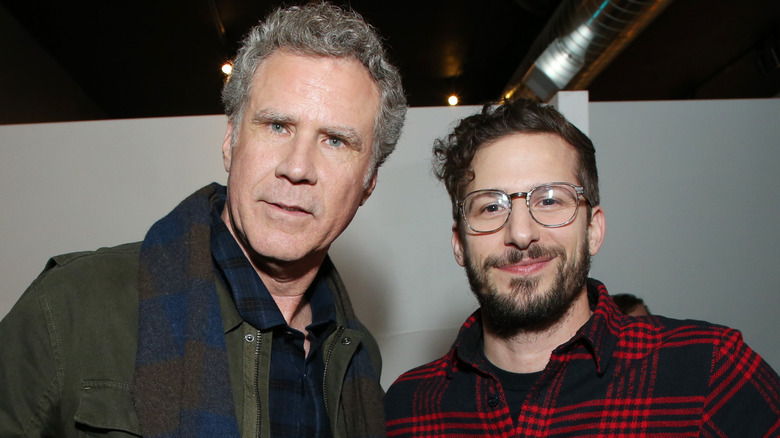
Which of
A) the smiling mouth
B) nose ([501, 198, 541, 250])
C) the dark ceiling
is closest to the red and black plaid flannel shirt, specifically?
nose ([501, 198, 541, 250])

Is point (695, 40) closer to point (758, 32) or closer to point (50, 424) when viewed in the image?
point (758, 32)

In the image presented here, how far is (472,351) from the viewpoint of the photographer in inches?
73.7

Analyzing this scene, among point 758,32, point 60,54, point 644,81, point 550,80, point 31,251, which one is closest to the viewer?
point 31,251

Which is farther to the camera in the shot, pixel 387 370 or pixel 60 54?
pixel 60 54

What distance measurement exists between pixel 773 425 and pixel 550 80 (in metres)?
3.34

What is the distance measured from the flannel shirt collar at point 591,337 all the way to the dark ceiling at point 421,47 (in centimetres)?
309

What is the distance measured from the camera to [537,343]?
1762mm

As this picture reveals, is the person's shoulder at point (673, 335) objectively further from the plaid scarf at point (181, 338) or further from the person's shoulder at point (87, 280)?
the person's shoulder at point (87, 280)

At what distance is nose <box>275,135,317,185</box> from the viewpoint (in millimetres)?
1444

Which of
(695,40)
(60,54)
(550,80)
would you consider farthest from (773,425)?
(60,54)

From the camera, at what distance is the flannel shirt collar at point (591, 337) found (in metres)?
1.63

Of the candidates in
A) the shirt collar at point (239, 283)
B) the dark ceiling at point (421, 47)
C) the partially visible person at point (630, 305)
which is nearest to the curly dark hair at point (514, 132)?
the shirt collar at point (239, 283)

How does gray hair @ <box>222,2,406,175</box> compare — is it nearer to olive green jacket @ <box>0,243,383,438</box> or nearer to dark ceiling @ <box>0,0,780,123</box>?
olive green jacket @ <box>0,243,383,438</box>

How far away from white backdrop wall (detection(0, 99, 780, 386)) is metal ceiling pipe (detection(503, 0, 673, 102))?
2.36ft
